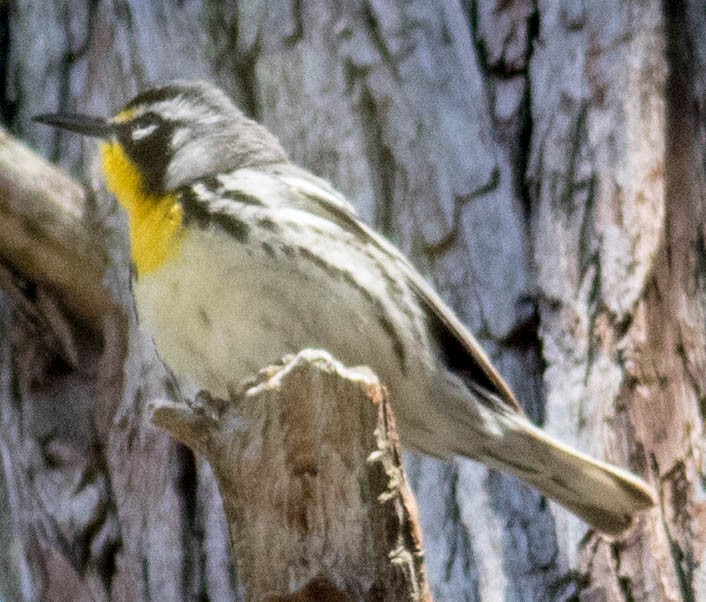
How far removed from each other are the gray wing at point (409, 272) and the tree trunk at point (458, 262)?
0.73ft

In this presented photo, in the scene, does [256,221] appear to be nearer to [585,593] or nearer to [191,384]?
[191,384]

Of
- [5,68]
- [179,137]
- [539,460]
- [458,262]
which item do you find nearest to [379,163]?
[458,262]

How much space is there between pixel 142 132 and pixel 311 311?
0.79 m

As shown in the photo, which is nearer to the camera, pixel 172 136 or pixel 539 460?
pixel 539 460

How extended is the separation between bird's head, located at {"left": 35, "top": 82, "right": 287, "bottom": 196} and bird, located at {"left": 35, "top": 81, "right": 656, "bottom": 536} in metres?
0.01

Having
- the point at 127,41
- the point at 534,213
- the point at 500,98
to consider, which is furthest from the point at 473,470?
the point at 127,41

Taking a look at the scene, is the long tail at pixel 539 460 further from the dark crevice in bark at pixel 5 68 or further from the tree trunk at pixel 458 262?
the dark crevice in bark at pixel 5 68

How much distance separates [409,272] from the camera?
295cm

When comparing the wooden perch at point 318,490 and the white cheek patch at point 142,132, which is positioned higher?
the white cheek patch at point 142,132

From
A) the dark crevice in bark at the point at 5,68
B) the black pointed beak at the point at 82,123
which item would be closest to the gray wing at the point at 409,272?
the black pointed beak at the point at 82,123

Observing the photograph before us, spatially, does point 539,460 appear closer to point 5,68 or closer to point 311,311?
point 311,311

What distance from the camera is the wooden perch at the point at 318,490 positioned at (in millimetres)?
1921

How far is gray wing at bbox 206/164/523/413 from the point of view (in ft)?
9.40

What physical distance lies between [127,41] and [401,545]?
225cm
